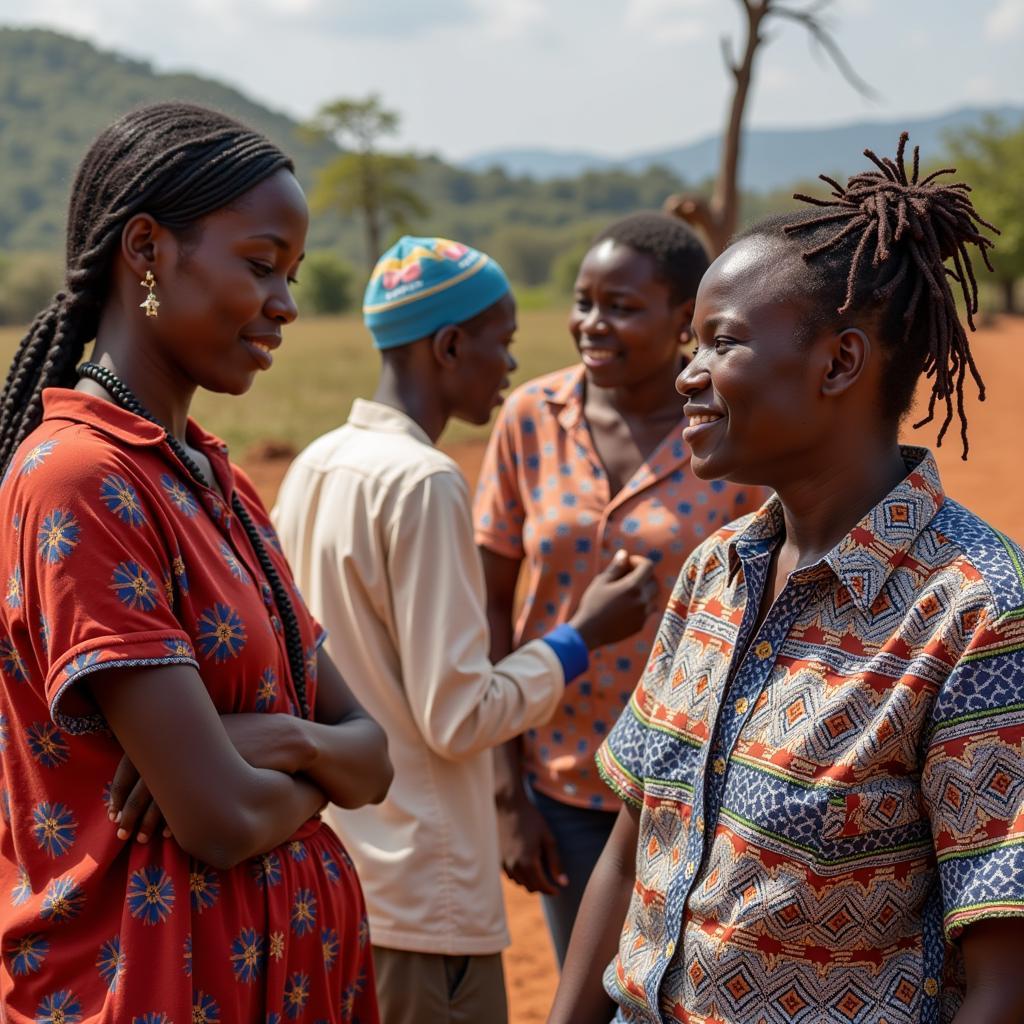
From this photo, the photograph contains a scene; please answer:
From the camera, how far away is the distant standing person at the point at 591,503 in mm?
3121

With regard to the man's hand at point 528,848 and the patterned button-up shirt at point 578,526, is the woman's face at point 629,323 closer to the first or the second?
the patterned button-up shirt at point 578,526

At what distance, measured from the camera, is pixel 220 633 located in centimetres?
192

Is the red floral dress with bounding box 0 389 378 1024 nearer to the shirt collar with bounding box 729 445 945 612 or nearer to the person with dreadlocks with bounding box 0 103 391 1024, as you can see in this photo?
the person with dreadlocks with bounding box 0 103 391 1024

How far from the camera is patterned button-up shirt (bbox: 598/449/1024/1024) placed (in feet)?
5.16

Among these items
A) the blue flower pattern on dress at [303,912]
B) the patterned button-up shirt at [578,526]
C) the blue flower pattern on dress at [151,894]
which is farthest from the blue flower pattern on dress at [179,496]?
the patterned button-up shirt at [578,526]

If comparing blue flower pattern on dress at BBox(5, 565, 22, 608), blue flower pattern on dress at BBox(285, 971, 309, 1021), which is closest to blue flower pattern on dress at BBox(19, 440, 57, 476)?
blue flower pattern on dress at BBox(5, 565, 22, 608)

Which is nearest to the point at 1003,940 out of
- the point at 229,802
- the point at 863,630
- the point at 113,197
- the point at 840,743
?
the point at 840,743

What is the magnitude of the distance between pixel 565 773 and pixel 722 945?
1.44m

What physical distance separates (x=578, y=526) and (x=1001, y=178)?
45845 millimetres

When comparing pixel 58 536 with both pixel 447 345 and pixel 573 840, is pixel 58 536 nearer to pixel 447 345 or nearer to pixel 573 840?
pixel 447 345

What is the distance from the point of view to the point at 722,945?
1746 mm

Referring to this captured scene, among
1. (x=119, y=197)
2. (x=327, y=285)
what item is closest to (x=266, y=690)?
(x=119, y=197)

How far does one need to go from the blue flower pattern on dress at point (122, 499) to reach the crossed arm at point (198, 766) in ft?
0.73

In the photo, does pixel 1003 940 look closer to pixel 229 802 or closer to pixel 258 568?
pixel 229 802
